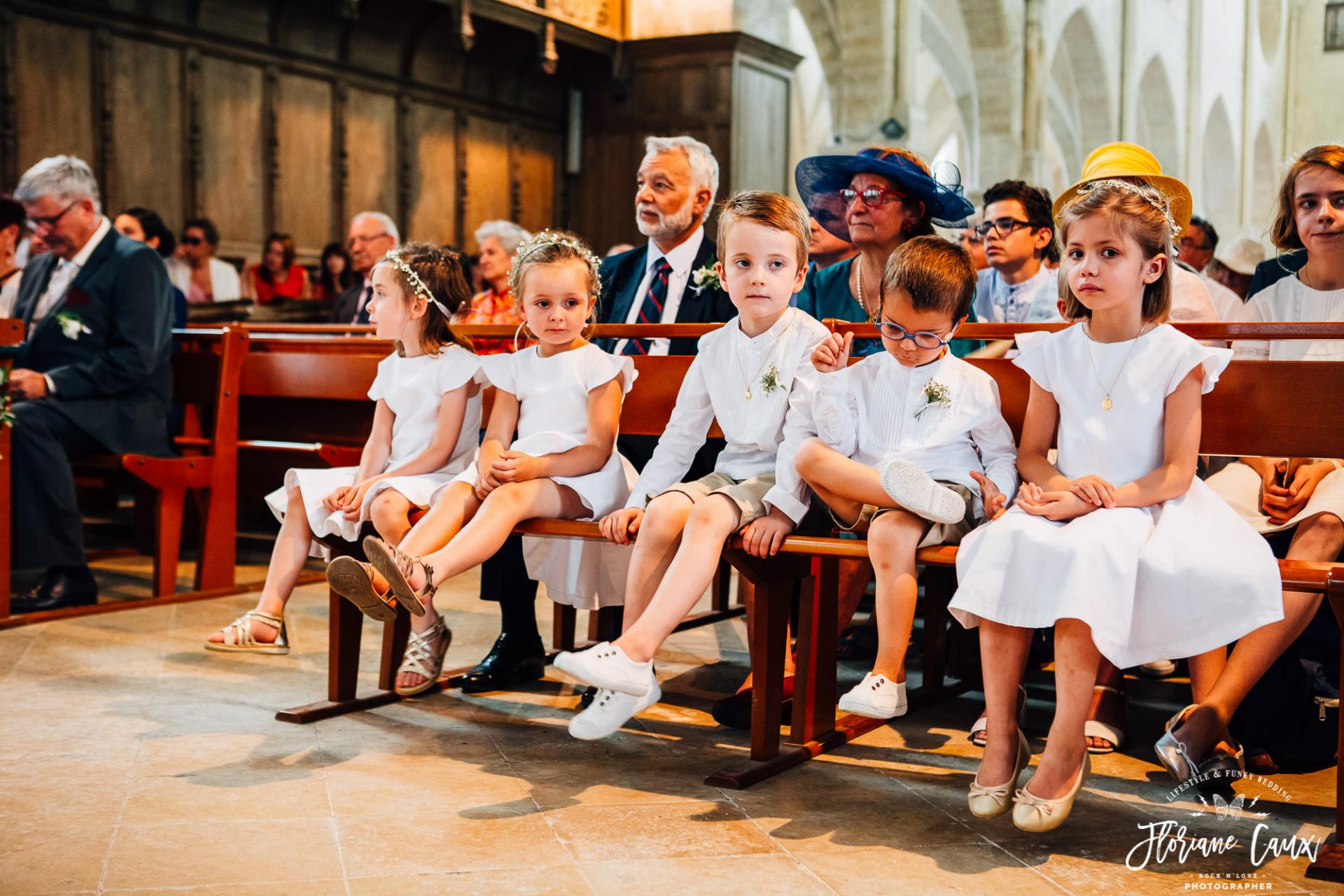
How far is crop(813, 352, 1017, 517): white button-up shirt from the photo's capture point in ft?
9.53

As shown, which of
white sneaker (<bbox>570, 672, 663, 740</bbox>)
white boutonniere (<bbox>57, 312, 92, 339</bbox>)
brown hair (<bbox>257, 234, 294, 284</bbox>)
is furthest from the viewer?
brown hair (<bbox>257, 234, 294, 284</bbox>)

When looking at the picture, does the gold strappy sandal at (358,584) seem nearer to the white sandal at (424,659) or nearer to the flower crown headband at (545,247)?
the white sandal at (424,659)

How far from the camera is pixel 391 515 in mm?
3359

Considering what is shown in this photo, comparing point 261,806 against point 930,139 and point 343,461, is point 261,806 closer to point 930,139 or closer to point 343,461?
point 343,461

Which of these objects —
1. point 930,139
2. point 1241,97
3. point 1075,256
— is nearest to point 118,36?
point 1075,256

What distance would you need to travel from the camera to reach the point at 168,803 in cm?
256

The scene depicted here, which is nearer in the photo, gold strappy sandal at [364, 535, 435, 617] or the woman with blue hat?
gold strappy sandal at [364, 535, 435, 617]

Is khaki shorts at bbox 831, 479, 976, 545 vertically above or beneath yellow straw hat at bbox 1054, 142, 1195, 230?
beneath

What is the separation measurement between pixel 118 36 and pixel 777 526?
7.87m

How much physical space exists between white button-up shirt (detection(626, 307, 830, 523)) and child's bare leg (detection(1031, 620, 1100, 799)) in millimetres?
790

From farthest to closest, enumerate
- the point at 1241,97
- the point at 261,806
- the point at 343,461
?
the point at 1241,97 → the point at 343,461 → the point at 261,806

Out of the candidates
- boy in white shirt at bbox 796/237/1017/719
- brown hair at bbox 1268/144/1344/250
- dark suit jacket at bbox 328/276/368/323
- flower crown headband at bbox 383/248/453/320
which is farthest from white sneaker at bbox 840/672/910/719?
dark suit jacket at bbox 328/276/368/323

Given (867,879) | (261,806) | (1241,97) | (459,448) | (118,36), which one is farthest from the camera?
(1241,97)

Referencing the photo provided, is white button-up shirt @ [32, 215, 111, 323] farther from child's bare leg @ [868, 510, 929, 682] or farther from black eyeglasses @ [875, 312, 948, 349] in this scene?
child's bare leg @ [868, 510, 929, 682]
